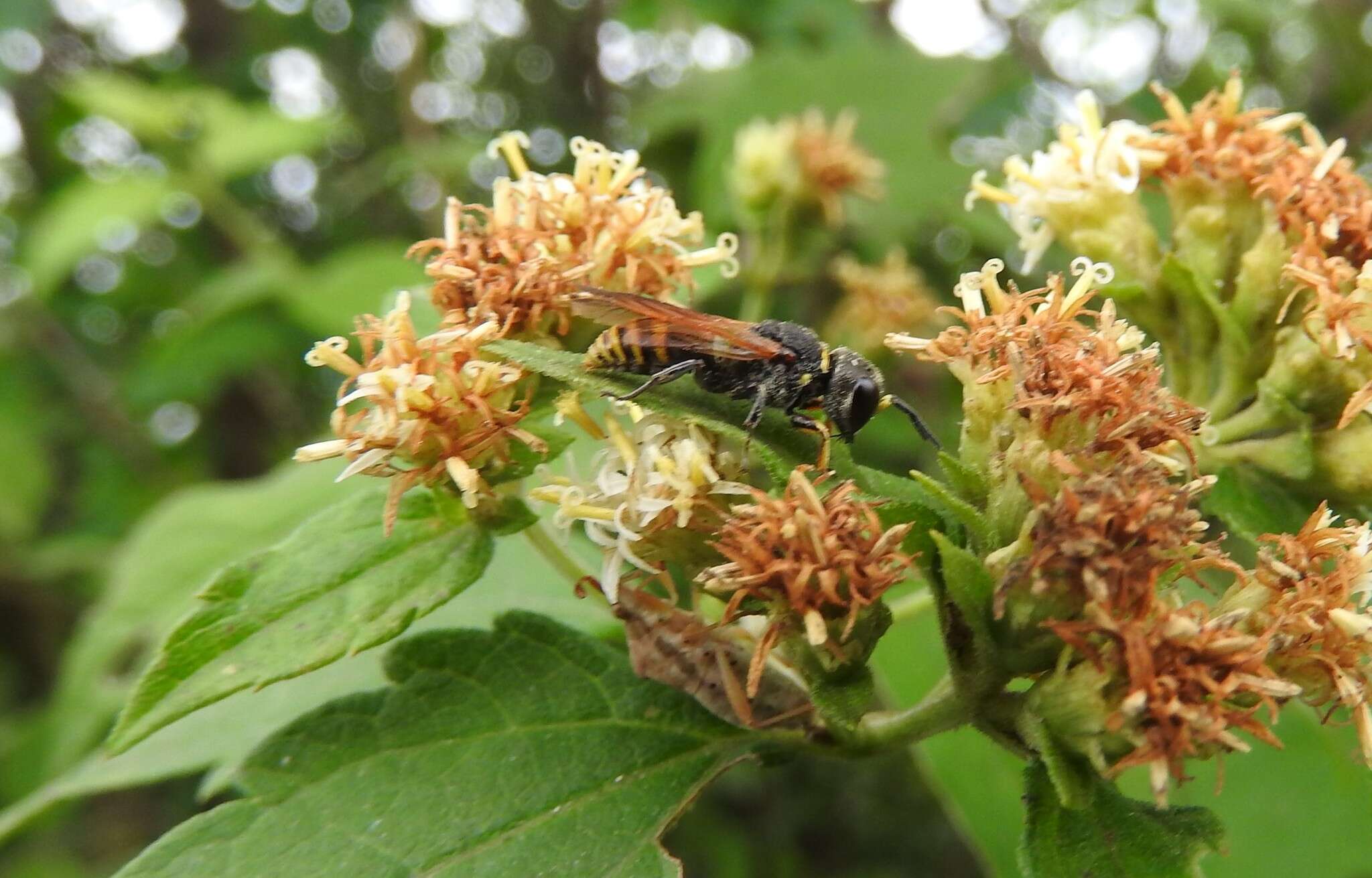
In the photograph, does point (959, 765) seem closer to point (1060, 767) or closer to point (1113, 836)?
point (1113, 836)

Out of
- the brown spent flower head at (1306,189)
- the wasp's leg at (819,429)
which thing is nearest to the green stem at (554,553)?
the wasp's leg at (819,429)

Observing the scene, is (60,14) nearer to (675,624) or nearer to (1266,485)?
(675,624)

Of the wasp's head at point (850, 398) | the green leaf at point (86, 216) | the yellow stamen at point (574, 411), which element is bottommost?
the wasp's head at point (850, 398)

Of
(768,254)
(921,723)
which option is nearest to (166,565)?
(768,254)

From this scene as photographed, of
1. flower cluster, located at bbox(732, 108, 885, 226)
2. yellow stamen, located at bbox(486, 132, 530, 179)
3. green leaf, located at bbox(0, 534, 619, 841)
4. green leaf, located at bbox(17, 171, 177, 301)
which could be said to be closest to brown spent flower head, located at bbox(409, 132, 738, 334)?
yellow stamen, located at bbox(486, 132, 530, 179)

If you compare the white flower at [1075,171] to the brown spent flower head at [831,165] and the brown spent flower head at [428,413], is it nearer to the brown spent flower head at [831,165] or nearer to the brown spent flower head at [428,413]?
the brown spent flower head at [428,413]

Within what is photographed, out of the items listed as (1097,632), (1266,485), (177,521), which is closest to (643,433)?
(1097,632)
